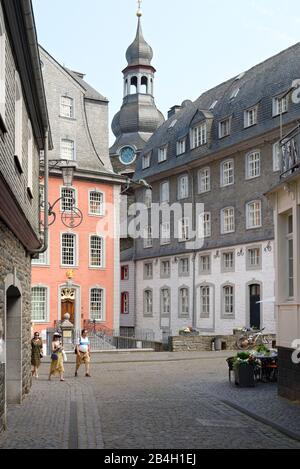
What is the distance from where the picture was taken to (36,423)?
13.9 metres

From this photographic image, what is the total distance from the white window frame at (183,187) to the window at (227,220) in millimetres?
4756

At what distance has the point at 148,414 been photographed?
1515cm

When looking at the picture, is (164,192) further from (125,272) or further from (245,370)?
(245,370)

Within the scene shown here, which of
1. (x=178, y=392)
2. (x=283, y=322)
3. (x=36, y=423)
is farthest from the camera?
(x=178, y=392)

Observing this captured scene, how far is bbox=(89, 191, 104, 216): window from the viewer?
47.5 metres

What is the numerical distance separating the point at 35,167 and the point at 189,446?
10.7 m

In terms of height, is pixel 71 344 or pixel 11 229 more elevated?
pixel 11 229

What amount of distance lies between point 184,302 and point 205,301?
2.48m

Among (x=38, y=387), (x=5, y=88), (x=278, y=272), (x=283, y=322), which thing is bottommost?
(x=38, y=387)

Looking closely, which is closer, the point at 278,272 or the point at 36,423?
the point at 36,423

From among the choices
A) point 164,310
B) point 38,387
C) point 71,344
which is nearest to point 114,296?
point 164,310

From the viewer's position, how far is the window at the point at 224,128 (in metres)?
47.3

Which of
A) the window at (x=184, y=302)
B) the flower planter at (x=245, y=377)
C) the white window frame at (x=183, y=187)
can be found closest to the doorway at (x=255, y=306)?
the window at (x=184, y=302)

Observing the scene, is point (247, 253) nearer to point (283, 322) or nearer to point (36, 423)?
point (283, 322)
